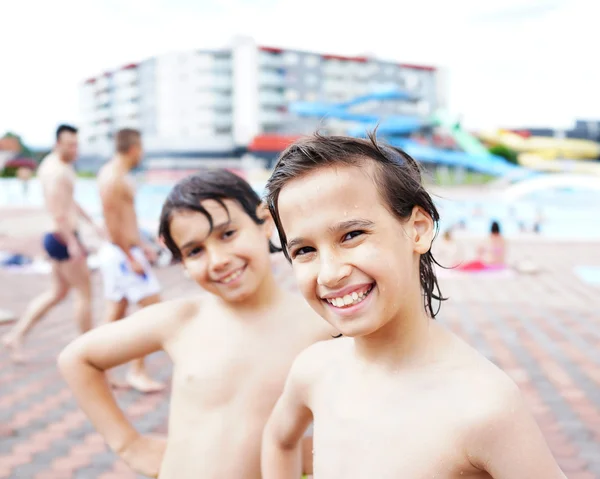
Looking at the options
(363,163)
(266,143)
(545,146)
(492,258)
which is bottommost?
(266,143)

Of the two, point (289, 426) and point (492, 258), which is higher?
point (289, 426)

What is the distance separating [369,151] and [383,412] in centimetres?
50

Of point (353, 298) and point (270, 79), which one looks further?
point (270, 79)

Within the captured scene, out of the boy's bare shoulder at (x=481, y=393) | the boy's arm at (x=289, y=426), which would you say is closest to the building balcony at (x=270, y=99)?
the boy's arm at (x=289, y=426)

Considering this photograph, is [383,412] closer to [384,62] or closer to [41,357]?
[41,357]

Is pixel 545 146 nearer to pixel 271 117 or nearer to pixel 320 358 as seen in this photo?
pixel 271 117

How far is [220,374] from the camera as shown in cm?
162

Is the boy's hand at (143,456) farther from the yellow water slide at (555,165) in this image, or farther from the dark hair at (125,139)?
the yellow water slide at (555,165)

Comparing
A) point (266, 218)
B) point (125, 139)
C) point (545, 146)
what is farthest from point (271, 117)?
point (266, 218)

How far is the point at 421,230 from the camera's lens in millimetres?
1220

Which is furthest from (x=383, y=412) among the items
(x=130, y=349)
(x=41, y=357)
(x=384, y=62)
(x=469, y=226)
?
(x=384, y=62)

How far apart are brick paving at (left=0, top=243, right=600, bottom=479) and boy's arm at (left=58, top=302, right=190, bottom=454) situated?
1581 millimetres

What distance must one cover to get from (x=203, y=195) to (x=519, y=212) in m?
21.3

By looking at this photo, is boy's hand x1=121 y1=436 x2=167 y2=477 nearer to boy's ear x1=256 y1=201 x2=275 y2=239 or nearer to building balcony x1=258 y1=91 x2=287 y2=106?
boy's ear x1=256 y1=201 x2=275 y2=239
